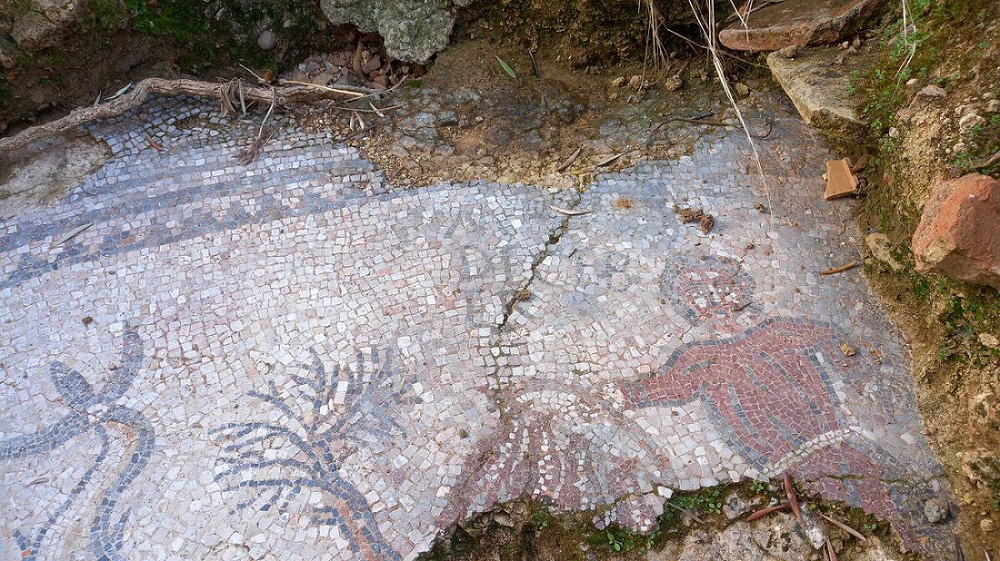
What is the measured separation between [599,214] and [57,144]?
12.7 ft

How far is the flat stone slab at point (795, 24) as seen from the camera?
13.3 feet

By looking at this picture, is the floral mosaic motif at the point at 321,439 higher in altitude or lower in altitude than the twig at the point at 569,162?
lower

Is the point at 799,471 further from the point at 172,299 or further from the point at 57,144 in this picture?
the point at 57,144

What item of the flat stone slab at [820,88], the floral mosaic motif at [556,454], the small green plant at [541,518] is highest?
the flat stone slab at [820,88]

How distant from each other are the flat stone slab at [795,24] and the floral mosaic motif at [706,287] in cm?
159

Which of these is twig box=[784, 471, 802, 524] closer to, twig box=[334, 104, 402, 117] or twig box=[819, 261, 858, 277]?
twig box=[819, 261, 858, 277]

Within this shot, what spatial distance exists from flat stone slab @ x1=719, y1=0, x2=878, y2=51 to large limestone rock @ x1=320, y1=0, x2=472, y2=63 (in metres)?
2.08

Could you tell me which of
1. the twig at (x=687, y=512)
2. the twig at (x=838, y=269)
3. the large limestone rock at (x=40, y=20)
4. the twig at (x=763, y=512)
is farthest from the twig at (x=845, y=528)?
the large limestone rock at (x=40, y=20)

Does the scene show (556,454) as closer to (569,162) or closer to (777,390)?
(777,390)

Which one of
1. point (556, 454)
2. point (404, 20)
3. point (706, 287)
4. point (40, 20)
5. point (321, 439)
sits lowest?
point (556, 454)

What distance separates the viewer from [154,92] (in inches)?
180

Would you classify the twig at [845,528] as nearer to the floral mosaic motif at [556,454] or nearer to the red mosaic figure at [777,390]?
the red mosaic figure at [777,390]

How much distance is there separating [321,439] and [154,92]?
2977 mm

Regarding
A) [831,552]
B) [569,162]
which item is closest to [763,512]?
[831,552]
